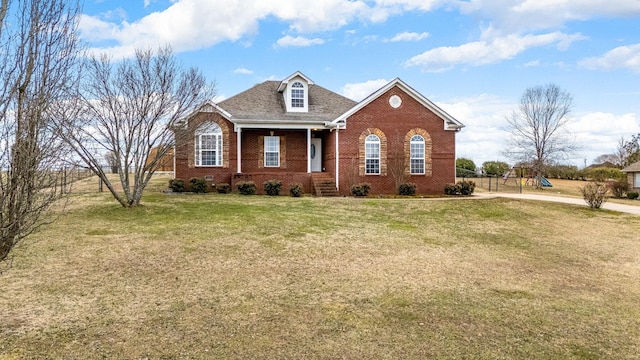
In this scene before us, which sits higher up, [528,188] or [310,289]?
[528,188]

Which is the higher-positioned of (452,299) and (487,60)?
(487,60)

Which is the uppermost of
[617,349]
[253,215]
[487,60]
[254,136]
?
[487,60]

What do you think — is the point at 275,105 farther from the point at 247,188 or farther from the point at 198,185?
the point at 198,185

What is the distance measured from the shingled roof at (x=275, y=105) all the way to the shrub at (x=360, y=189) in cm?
425

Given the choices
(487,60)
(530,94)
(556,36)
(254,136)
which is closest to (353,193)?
(254,136)

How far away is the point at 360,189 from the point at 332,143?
3326 mm

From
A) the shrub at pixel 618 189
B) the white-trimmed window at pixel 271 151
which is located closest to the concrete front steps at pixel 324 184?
the white-trimmed window at pixel 271 151

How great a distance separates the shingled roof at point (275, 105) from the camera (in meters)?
22.8

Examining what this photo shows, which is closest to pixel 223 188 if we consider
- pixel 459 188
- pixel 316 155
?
pixel 316 155

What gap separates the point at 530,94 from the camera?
42.5 meters

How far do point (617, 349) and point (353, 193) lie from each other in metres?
16.2

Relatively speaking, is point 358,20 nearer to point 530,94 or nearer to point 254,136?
point 254,136

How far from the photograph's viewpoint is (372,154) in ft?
74.2

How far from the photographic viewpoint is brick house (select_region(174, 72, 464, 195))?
71.6 ft
